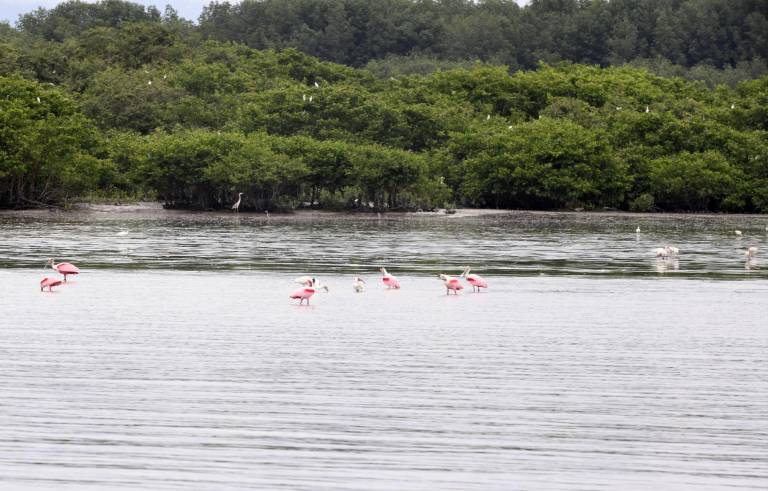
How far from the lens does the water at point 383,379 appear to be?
11.1 metres

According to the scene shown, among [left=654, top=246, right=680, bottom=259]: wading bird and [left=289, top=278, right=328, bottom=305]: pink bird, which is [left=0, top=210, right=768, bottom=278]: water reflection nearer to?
[left=654, top=246, right=680, bottom=259]: wading bird

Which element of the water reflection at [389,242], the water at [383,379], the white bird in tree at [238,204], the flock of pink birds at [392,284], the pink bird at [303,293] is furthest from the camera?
the white bird in tree at [238,204]

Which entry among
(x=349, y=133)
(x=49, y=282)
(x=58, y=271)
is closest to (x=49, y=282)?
(x=49, y=282)

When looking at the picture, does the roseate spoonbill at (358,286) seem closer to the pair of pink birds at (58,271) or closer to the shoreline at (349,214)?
the pair of pink birds at (58,271)

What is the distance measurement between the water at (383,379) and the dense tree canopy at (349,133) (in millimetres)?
30843

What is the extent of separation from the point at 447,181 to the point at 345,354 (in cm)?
5139

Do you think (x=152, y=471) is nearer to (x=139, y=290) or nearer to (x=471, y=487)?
(x=471, y=487)

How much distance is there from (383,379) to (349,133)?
183ft

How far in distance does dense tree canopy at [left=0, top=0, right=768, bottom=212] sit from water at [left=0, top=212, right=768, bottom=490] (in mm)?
30843

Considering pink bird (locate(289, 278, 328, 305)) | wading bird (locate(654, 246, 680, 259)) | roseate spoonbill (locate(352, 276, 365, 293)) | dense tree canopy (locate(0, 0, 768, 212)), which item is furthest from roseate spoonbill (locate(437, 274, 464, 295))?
dense tree canopy (locate(0, 0, 768, 212))

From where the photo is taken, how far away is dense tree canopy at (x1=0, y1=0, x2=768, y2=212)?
6181 cm

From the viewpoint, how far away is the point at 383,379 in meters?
15.1

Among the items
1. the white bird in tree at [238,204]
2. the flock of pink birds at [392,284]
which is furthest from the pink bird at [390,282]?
the white bird in tree at [238,204]

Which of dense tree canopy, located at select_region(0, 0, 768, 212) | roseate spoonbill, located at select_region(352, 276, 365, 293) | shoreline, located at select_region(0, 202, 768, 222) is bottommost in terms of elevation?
roseate spoonbill, located at select_region(352, 276, 365, 293)
